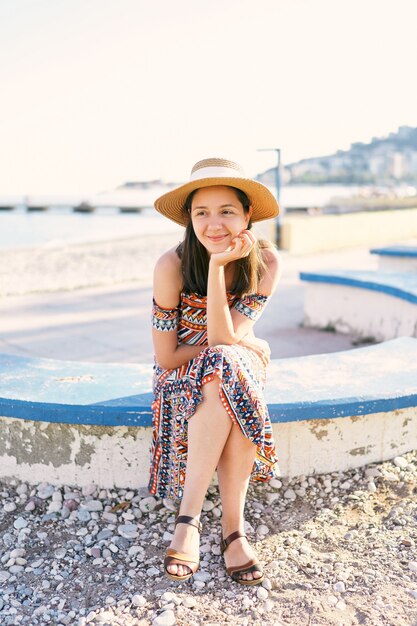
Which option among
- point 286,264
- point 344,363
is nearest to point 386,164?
point 286,264

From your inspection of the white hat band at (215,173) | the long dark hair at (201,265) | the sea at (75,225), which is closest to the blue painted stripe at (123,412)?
the long dark hair at (201,265)

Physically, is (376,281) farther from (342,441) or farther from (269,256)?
(269,256)

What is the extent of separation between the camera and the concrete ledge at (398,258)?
26.3 ft

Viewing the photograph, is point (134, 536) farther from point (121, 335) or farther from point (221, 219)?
point (121, 335)

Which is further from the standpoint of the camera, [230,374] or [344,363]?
[344,363]

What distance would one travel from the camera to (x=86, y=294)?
8672 mm

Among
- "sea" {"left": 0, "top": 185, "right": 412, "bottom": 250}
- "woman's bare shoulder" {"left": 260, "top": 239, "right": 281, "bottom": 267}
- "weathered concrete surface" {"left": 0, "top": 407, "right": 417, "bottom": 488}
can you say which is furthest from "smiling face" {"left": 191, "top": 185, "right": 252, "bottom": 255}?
"sea" {"left": 0, "top": 185, "right": 412, "bottom": 250}

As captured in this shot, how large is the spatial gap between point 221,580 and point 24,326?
501 centimetres

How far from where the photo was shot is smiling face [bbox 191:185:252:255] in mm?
2443

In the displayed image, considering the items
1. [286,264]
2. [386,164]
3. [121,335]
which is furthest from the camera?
[386,164]

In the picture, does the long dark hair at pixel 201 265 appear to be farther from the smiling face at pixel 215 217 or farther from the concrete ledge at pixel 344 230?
the concrete ledge at pixel 344 230

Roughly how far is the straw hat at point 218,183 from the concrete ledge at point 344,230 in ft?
37.6

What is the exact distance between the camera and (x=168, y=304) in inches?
99.3

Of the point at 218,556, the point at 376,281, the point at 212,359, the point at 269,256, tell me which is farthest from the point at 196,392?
the point at 376,281
